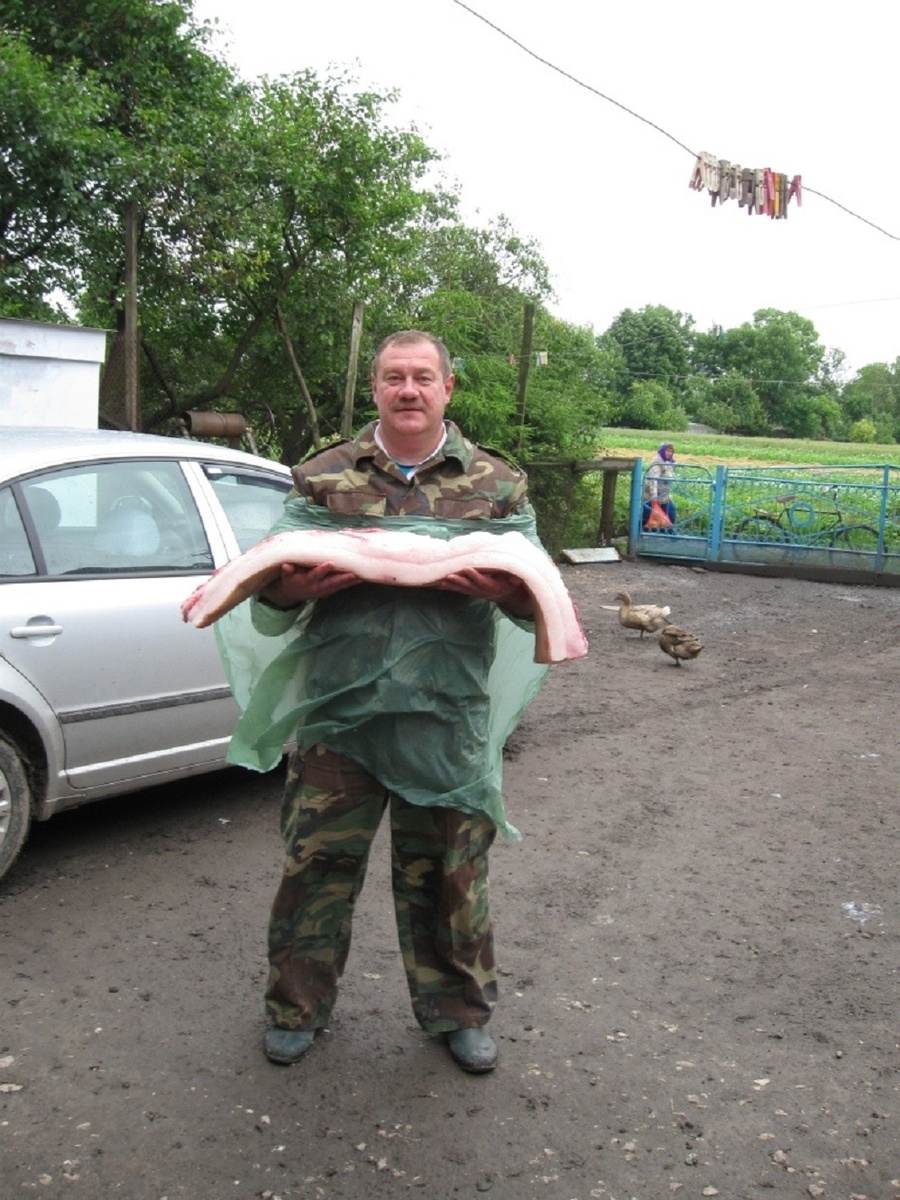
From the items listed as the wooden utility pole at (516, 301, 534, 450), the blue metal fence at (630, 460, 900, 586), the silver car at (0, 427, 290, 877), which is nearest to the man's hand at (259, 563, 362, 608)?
the silver car at (0, 427, 290, 877)

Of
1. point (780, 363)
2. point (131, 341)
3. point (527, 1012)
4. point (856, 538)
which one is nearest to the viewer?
point (527, 1012)

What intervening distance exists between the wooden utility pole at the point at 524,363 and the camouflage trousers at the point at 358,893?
13456mm

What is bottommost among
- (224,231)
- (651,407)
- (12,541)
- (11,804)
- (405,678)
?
(11,804)

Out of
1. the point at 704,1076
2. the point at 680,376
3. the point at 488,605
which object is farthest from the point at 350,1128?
the point at 680,376

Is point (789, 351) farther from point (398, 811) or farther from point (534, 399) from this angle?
point (398, 811)

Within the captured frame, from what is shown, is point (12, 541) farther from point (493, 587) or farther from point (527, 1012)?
point (527, 1012)

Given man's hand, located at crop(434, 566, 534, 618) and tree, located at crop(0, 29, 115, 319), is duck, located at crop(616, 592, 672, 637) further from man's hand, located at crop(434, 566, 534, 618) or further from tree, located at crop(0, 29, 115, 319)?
man's hand, located at crop(434, 566, 534, 618)

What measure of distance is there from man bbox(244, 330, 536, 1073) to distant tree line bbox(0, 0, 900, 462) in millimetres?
8825

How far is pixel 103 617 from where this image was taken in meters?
4.69

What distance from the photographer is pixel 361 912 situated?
4520mm

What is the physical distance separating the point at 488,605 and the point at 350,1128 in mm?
1360

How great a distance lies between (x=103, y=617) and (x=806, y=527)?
14206 millimetres

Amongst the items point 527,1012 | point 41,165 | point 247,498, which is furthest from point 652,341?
point 527,1012

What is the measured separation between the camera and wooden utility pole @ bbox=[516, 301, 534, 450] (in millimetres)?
16141
